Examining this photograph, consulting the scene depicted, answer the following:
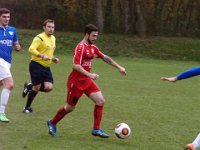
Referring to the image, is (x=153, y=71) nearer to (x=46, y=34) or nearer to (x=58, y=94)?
(x=58, y=94)

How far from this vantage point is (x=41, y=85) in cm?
1110

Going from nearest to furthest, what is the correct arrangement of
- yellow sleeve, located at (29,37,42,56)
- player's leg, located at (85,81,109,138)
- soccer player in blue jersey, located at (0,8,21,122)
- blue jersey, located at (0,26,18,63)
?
player's leg, located at (85,81,109,138)
soccer player in blue jersey, located at (0,8,21,122)
blue jersey, located at (0,26,18,63)
yellow sleeve, located at (29,37,42,56)

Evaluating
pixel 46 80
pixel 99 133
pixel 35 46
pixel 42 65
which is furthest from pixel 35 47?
pixel 99 133

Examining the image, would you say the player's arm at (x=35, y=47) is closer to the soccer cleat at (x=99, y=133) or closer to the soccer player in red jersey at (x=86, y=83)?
→ the soccer player in red jersey at (x=86, y=83)

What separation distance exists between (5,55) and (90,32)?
219 centimetres

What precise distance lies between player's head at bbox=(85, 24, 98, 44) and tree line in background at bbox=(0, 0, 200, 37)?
89.7 feet

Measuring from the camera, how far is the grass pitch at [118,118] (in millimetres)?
8056

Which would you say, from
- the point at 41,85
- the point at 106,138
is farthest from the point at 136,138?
the point at 41,85

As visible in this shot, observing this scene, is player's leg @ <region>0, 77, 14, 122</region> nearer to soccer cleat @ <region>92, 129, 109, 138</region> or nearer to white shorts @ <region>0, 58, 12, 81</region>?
white shorts @ <region>0, 58, 12, 81</region>

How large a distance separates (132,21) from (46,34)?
26.3 m

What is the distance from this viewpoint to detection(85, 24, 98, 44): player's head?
8.30 meters

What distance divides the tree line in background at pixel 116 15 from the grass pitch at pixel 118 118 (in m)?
18.4

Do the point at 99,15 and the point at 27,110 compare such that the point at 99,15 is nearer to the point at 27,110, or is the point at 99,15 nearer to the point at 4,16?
the point at 27,110

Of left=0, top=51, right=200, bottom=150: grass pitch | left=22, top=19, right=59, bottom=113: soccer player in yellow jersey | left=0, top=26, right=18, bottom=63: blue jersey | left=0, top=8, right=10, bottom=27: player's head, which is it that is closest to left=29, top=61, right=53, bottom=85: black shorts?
left=22, top=19, right=59, bottom=113: soccer player in yellow jersey
